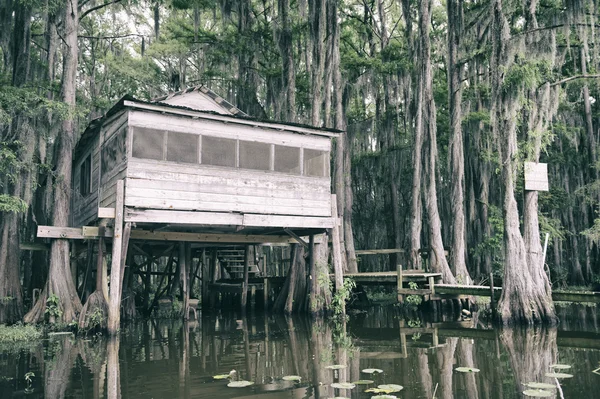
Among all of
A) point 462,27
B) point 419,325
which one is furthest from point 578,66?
point 419,325

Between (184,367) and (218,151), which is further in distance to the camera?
→ (218,151)

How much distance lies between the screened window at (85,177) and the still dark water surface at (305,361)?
618cm

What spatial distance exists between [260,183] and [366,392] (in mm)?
9741

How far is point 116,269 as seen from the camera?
43.9ft

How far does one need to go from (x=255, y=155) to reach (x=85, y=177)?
733cm

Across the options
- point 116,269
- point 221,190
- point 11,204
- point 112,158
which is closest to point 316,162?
point 221,190

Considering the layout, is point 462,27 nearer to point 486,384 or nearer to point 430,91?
point 430,91

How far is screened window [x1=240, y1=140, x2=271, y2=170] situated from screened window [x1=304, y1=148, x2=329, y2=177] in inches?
54.6

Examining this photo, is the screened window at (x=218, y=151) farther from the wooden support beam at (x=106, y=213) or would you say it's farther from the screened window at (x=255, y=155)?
the wooden support beam at (x=106, y=213)

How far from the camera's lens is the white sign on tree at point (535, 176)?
1447 cm

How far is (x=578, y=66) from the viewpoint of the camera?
27.5m

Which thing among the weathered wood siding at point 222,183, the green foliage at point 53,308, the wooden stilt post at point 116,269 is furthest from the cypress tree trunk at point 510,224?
the green foliage at point 53,308

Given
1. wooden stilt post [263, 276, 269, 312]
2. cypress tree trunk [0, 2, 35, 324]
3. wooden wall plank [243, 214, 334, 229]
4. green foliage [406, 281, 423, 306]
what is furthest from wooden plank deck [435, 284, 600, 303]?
cypress tree trunk [0, 2, 35, 324]

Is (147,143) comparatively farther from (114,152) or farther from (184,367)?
(184,367)
